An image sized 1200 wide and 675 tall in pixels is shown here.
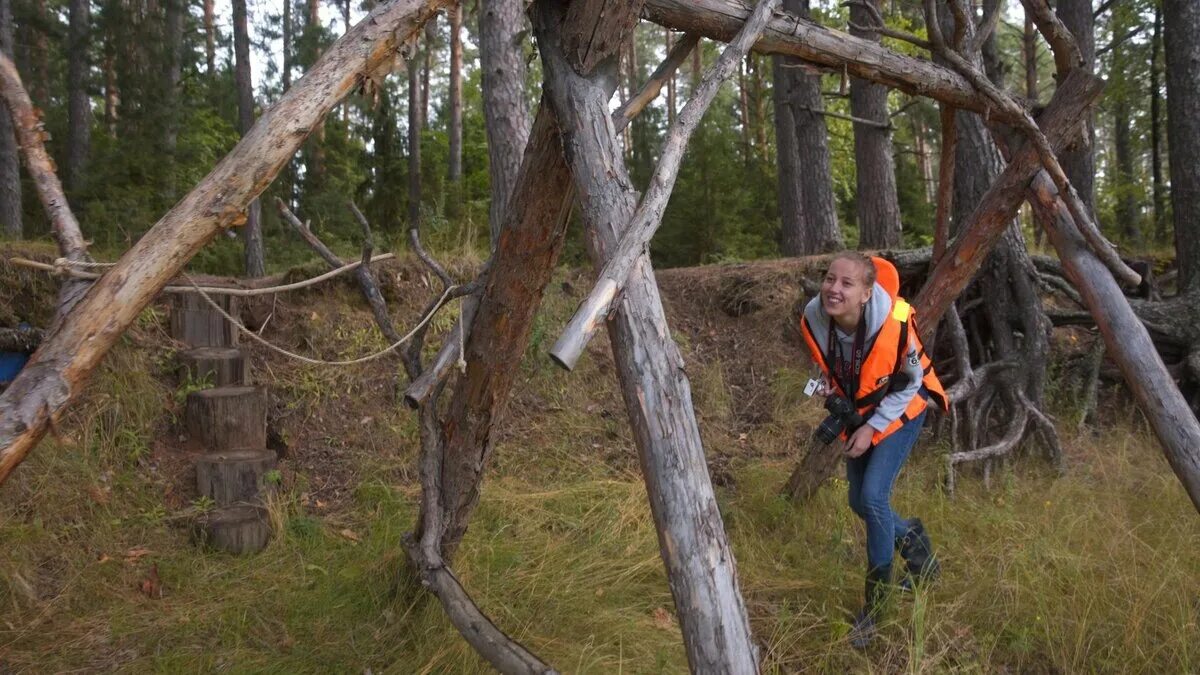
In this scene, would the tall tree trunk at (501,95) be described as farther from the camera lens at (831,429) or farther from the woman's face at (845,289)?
the woman's face at (845,289)

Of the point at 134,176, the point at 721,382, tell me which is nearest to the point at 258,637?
the point at 721,382

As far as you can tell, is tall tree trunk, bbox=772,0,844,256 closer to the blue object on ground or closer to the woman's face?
the woman's face

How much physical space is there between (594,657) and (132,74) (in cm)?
1215

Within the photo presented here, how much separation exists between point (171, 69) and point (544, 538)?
38.9 ft

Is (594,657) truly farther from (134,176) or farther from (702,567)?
(134,176)

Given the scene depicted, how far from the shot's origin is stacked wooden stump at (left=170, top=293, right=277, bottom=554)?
5551 mm

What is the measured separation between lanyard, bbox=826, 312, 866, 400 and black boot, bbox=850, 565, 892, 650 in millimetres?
803

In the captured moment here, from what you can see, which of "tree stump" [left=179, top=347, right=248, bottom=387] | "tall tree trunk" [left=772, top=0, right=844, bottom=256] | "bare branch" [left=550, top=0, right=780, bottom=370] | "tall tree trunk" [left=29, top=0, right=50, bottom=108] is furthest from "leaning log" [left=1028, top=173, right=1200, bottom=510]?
"tall tree trunk" [left=29, top=0, right=50, bottom=108]

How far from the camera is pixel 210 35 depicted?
1769cm

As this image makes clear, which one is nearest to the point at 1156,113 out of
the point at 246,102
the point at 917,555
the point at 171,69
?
the point at 917,555

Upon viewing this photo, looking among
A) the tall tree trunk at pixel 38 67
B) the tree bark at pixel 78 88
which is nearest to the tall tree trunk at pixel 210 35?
the tree bark at pixel 78 88

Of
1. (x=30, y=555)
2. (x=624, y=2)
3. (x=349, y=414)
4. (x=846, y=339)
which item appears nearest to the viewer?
(x=624, y=2)

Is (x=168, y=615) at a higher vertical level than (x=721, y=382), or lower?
lower

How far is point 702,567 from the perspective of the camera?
2.38 metres
